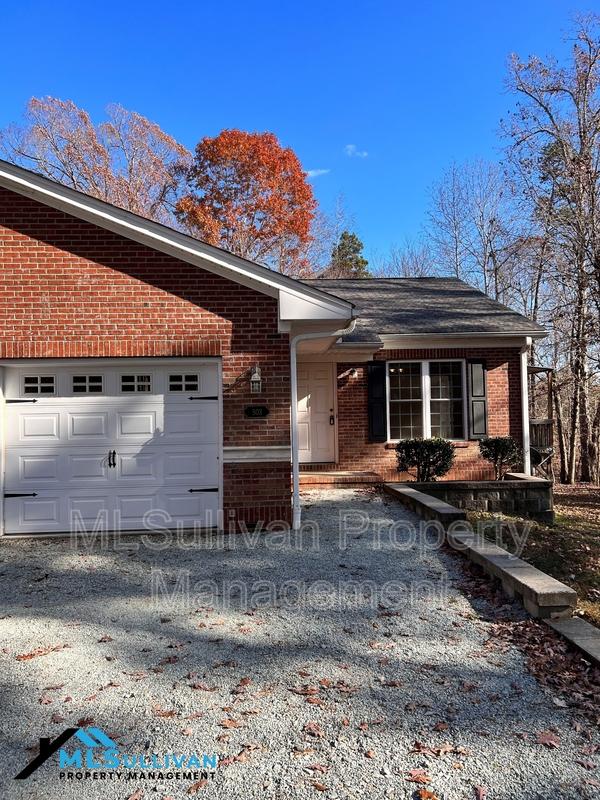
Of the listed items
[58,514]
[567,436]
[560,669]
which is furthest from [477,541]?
[567,436]

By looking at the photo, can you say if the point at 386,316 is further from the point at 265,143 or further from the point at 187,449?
the point at 265,143

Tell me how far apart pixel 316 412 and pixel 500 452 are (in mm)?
3764

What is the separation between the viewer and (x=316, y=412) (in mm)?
11930

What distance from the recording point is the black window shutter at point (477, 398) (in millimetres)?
11805

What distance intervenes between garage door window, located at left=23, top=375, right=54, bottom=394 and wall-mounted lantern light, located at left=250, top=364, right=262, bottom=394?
2.68m

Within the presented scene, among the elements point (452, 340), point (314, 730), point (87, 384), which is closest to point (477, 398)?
point (452, 340)

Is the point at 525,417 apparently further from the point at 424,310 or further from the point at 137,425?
the point at 137,425

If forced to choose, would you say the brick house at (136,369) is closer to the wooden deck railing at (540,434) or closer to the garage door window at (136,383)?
the garage door window at (136,383)

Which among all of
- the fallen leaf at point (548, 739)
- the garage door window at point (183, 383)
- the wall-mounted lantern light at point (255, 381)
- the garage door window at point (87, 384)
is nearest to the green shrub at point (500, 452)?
the wall-mounted lantern light at point (255, 381)

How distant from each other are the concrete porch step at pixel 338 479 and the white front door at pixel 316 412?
91 cm

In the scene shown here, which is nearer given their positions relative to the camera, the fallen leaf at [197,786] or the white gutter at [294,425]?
the fallen leaf at [197,786]

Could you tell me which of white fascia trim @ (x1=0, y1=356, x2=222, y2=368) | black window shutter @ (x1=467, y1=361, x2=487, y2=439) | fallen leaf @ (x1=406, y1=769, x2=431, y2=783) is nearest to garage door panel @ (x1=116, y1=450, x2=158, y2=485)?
white fascia trim @ (x1=0, y1=356, x2=222, y2=368)

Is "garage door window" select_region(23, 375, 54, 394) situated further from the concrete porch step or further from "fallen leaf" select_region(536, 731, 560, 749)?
"fallen leaf" select_region(536, 731, 560, 749)

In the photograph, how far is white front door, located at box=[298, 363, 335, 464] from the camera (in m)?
11.9
